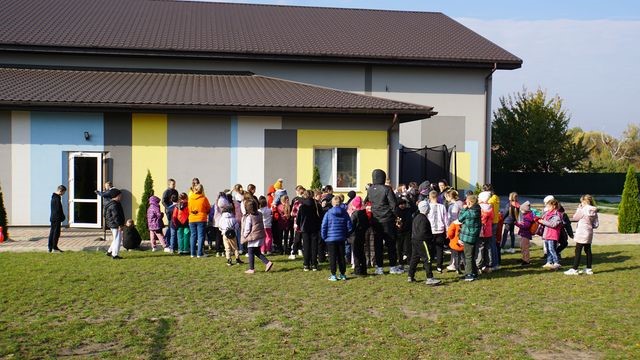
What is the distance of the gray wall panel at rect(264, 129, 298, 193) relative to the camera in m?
18.6

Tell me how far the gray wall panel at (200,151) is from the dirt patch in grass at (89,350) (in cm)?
1145

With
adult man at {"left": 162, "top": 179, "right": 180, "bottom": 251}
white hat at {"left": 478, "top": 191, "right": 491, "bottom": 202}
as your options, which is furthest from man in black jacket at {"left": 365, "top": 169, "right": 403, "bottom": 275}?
adult man at {"left": 162, "top": 179, "right": 180, "bottom": 251}

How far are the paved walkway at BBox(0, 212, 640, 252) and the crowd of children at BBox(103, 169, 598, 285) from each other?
283 cm

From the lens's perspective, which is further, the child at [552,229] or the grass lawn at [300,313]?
the child at [552,229]

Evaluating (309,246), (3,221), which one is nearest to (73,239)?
(3,221)

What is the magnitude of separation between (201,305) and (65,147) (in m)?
10.7

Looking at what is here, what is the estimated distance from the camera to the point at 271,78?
22719 mm

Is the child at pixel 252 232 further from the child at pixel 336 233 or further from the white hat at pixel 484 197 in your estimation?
the white hat at pixel 484 197

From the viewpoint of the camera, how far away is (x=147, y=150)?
18219 millimetres

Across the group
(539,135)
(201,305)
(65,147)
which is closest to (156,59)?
(65,147)

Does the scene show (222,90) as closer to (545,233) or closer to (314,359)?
(545,233)

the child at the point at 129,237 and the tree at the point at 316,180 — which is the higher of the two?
the tree at the point at 316,180

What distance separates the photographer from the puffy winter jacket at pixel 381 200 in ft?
A: 39.2

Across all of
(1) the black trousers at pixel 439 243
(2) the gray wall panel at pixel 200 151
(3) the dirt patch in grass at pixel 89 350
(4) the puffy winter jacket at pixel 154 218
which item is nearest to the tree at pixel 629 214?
(1) the black trousers at pixel 439 243
